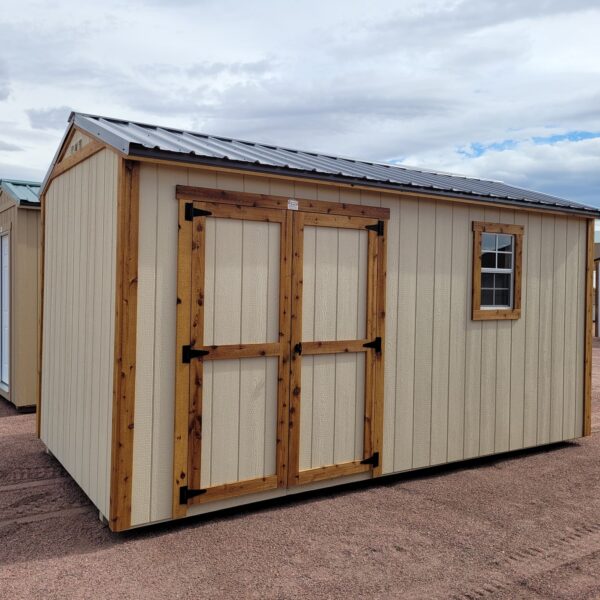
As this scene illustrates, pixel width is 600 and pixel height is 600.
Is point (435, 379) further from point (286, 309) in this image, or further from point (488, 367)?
point (286, 309)

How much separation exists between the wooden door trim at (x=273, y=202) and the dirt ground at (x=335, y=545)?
2.01 metres

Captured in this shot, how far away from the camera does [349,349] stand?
4750 millimetres

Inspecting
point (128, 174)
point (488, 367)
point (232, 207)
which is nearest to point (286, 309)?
point (232, 207)

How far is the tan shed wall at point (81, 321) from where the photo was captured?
4051 mm

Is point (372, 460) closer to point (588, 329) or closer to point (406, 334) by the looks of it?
point (406, 334)

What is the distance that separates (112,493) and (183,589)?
2.84ft

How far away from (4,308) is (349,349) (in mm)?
5125

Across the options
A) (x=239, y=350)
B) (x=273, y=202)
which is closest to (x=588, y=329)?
(x=273, y=202)

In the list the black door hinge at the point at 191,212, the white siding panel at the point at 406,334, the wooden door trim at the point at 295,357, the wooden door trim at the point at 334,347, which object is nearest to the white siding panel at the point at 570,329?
the white siding panel at the point at 406,334

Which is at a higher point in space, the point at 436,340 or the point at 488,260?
the point at 488,260

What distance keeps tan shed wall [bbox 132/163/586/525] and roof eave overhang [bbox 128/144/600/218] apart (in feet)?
0.37

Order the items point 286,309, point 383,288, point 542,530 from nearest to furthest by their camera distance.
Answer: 1. point 542,530
2. point 286,309
3. point 383,288

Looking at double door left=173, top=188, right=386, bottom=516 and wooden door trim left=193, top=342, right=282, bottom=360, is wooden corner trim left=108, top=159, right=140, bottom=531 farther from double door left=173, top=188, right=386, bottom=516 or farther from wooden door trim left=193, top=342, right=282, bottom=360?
wooden door trim left=193, top=342, right=282, bottom=360

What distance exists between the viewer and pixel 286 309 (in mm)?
4438
